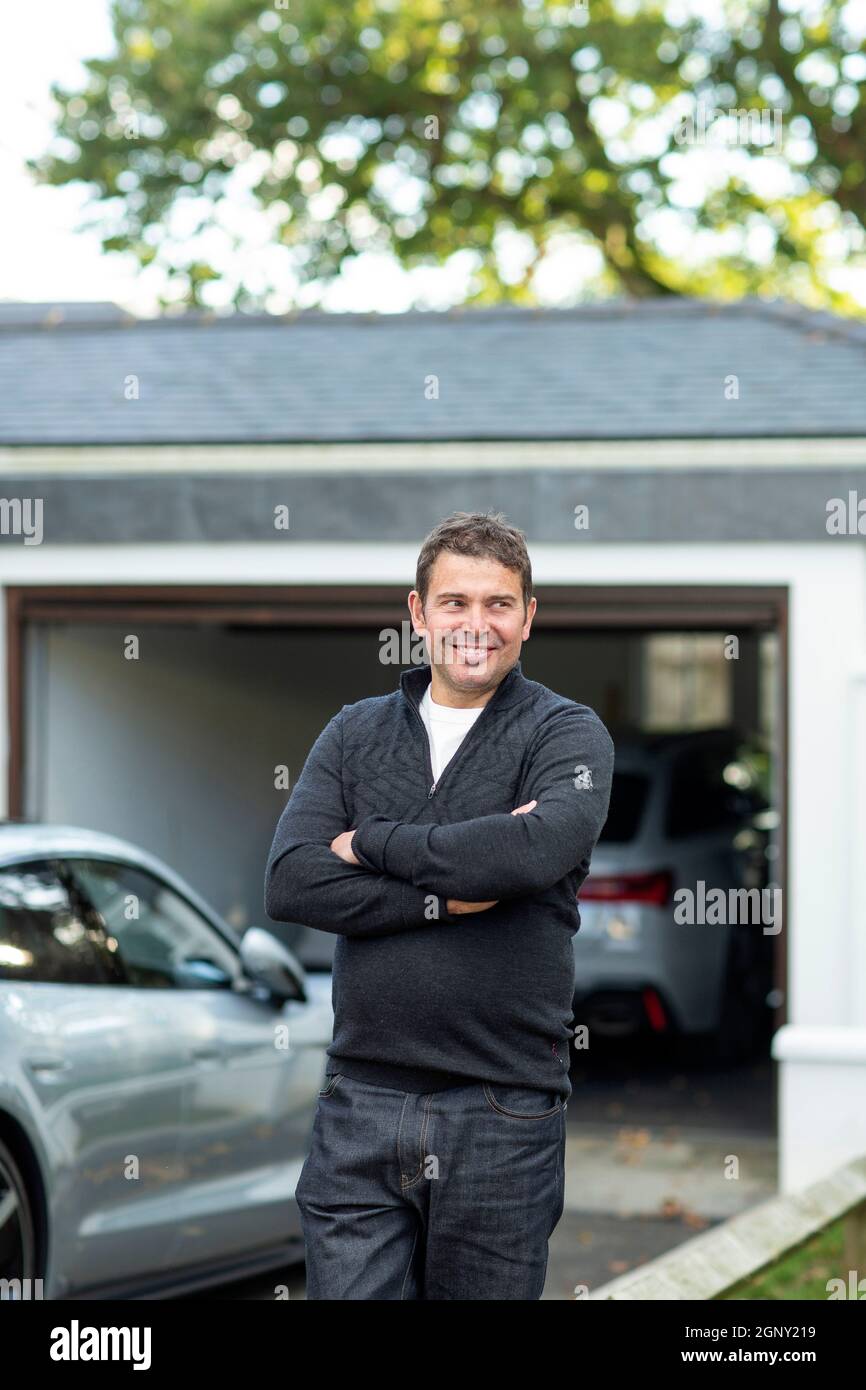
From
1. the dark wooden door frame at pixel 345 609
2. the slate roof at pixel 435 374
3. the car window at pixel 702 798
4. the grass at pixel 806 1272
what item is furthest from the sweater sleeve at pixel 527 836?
the car window at pixel 702 798

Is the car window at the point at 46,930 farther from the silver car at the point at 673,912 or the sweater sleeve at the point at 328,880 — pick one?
the silver car at the point at 673,912

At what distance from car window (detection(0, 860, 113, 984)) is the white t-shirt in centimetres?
194

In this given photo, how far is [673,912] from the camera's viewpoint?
917 centimetres

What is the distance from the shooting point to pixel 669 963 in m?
9.10

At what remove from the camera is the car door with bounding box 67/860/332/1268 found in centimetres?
526

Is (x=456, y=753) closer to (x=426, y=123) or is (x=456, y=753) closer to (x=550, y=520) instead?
(x=550, y=520)

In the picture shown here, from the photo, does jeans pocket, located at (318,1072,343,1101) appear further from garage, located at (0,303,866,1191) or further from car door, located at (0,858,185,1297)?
garage, located at (0,303,866,1191)

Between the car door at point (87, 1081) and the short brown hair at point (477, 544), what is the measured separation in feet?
6.66

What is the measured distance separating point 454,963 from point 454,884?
148 mm

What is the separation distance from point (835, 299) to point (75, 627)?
56.5ft

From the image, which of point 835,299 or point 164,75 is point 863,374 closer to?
point 164,75

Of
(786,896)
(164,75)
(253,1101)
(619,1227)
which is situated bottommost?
(619,1227)

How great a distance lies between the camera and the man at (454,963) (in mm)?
2896
